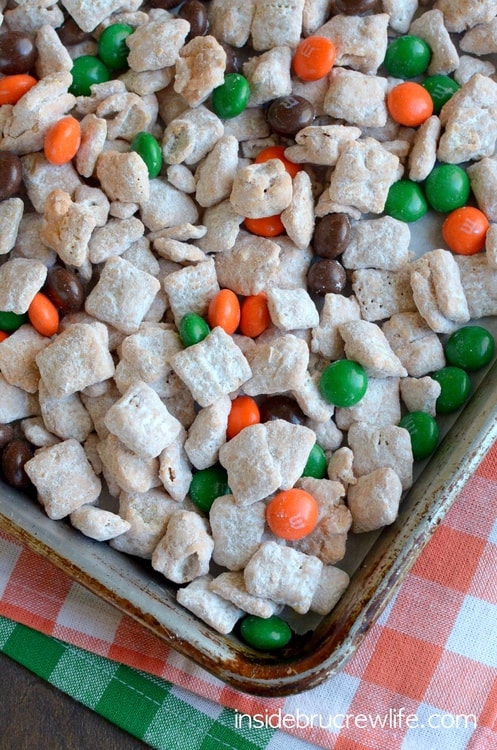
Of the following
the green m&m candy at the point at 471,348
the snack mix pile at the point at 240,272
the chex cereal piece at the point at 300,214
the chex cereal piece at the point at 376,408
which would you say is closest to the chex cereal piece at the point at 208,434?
the snack mix pile at the point at 240,272

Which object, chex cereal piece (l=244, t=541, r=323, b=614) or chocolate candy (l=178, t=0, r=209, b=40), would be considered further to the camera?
chocolate candy (l=178, t=0, r=209, b=40)

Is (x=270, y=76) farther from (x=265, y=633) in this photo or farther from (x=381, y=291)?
(x=265, y=633)

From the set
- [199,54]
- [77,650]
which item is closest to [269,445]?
[77,650]

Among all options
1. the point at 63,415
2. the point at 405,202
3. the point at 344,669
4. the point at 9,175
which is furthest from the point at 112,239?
the point at 344,669

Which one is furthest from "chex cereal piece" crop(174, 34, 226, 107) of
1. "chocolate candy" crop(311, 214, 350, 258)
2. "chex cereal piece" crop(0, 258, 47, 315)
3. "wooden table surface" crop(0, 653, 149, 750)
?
"wooden table surface" crop(0, 653, 149, 750)

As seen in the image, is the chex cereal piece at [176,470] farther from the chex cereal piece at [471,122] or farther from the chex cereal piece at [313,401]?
the chex cereal piece at [471,122]

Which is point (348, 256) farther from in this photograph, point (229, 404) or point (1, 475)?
point (1, 475)

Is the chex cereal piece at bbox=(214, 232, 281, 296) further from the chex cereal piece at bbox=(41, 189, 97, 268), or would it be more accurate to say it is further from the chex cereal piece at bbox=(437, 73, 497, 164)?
the chex cereal piece at bbox=(437, 73, 497, 164)
